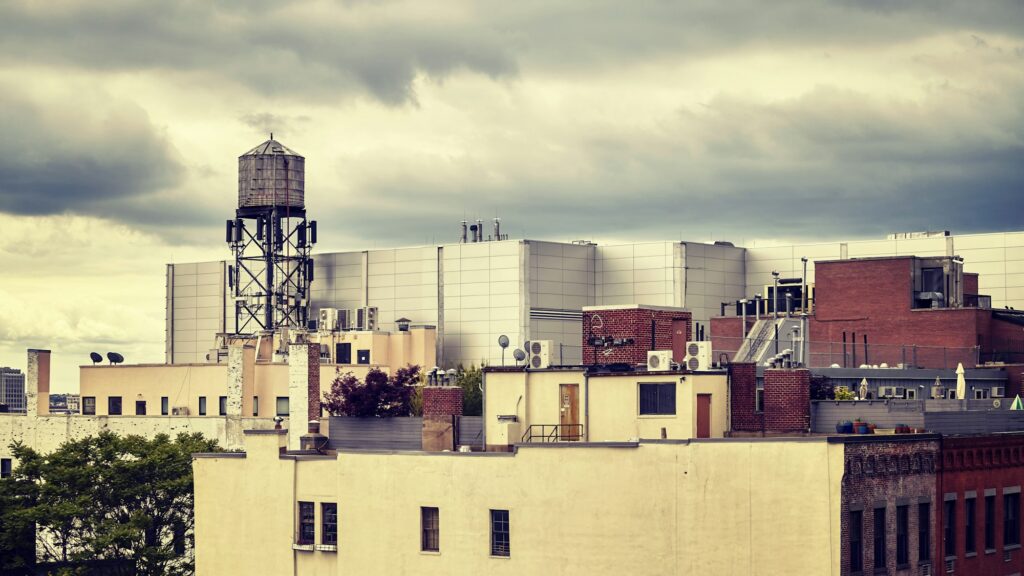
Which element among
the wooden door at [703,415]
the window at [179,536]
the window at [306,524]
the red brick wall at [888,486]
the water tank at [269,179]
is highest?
the water tank at [269,179]

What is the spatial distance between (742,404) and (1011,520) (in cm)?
1396

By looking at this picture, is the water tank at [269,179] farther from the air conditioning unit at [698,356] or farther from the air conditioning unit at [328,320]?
the air conditioning unit at [698,356]

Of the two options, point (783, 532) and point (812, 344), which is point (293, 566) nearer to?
point (783, 532)

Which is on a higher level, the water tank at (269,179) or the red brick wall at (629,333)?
the water tank at (269,179)

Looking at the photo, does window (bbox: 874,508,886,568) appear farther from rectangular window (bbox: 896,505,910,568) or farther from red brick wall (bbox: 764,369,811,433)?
red brick wall (bbox: 764,369,811,433)

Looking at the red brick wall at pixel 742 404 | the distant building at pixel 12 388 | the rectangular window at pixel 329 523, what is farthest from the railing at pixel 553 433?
the distant building at pixel 12 388

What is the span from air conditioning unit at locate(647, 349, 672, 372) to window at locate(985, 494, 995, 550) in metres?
15.4

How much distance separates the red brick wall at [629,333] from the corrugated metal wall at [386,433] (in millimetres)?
6716

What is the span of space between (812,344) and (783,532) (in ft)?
219

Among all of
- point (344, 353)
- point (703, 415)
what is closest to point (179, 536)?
point (703, 415)

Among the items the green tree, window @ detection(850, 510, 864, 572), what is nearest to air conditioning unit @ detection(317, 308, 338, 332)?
the green tree

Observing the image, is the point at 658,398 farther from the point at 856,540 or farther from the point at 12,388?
the point at 12,388

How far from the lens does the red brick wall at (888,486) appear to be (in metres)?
59.5

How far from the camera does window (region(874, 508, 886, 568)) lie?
62156mm
